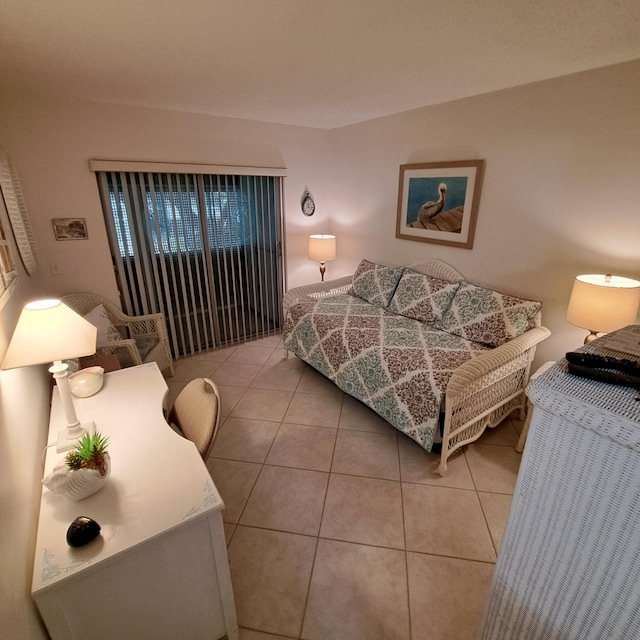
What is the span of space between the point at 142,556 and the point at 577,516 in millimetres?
1153

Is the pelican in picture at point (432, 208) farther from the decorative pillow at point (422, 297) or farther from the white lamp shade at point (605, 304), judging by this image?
the white lamp shade at point (605, 304)

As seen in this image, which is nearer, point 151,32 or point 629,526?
point 629,526

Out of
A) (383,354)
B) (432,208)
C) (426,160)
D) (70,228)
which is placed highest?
(426,160)

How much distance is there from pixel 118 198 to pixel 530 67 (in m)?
3.06

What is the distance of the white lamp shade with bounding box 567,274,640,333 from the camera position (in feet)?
5.63

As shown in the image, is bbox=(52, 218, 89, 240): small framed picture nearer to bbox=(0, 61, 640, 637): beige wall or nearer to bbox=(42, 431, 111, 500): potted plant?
bbox=(0, 61, 640, 637): beige wall

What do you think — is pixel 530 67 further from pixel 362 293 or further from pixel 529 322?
pixel 362 293

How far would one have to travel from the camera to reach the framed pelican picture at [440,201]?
103 inches

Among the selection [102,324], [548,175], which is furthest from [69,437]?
[548,175]

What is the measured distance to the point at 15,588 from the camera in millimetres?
807

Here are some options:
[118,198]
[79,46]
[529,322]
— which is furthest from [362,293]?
[79,46]

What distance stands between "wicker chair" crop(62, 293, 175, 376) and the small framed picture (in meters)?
0.47

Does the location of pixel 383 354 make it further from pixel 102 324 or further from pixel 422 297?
pixel 102 324

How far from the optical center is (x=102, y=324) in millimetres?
2684
